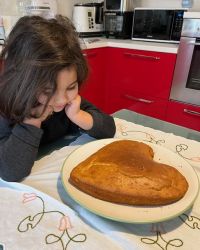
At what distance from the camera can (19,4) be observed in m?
1.83

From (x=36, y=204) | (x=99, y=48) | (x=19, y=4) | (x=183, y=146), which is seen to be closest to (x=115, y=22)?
(x=99, y=48)

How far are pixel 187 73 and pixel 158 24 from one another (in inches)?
18.5

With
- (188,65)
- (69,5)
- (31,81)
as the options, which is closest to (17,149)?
(31,81)

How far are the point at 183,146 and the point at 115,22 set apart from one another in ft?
5.28

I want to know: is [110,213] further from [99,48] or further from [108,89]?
[108,89]

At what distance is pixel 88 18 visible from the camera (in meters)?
1.97

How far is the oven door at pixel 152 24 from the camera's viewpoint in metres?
1.81

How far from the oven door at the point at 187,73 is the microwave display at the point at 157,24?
0.61ft

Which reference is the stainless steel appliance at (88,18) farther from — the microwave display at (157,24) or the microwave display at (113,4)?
the microwave display at (157,24)

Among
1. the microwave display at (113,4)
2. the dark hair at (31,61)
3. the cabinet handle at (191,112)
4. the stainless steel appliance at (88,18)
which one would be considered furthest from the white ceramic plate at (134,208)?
the microwave display at (113,4)

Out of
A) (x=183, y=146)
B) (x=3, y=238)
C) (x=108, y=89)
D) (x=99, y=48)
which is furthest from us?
(x=108, y=89)

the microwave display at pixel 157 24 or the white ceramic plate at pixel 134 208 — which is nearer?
the white ceramic plate at pixel 134 208

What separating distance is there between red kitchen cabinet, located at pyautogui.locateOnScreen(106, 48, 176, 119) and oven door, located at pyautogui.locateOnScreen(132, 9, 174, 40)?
20 cm

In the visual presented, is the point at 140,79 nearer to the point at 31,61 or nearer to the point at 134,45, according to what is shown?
the point at 134,45
